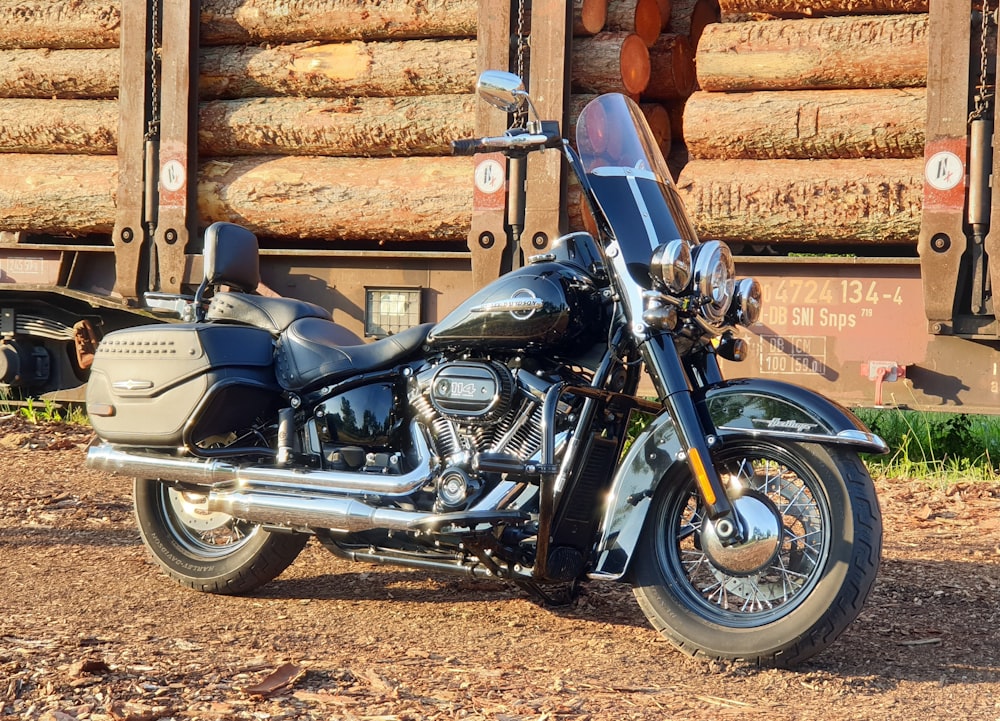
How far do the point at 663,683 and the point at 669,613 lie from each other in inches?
9.1

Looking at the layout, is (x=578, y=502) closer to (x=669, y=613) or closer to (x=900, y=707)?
(x=669, y=613)

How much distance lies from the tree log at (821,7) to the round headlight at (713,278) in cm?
349

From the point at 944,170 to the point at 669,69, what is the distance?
1964 millimetres

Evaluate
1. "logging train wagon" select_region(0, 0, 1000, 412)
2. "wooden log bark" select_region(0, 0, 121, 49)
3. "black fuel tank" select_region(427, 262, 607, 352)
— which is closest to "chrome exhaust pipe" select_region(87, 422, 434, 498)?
"black fuel tank" select_region(427, 262, 607, 352)

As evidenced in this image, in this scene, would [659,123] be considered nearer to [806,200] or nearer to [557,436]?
[806,200]

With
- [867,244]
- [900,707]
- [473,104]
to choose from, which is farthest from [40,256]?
[900,707]

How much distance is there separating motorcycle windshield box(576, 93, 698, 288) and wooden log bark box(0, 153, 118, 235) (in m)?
4.63

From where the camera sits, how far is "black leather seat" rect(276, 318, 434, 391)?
13.1 ft

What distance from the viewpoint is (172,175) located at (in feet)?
23.8

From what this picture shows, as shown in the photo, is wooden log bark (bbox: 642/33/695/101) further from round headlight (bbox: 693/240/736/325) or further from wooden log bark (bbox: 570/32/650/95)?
round headlight (bbox: 693/240/736/325)

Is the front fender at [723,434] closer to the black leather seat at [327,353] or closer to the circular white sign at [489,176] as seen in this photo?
the black leather seat at [327,353]

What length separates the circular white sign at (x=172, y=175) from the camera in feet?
23.7

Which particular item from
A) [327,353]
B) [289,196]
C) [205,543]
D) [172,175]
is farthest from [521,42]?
[205,543]

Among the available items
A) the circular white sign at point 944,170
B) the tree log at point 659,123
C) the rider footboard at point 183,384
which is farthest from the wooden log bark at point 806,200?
the rider footboard at point 183,384
